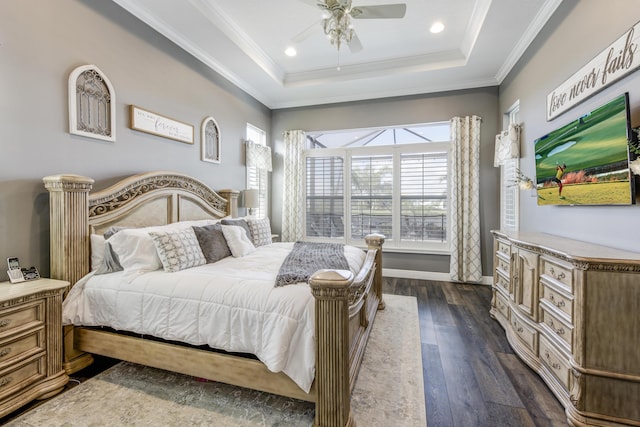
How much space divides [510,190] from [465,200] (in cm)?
59

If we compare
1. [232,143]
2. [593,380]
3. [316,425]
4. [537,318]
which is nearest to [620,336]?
[593,380]

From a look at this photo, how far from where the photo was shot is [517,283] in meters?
2.50

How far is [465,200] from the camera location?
14.4ft

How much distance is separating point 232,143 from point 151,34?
1645 millimetres

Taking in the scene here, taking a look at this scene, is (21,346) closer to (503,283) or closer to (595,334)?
(595,334)

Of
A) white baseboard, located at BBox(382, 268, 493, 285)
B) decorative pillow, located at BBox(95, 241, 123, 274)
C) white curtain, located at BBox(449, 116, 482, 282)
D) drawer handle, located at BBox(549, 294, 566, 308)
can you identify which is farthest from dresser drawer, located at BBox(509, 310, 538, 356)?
decorative pillow, located at BBox(95, 241, 123, 274)

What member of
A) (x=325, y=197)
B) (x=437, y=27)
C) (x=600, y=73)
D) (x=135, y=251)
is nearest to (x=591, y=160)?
(x=600, y=73)

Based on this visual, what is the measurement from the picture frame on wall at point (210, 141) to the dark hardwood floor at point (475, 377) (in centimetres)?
335

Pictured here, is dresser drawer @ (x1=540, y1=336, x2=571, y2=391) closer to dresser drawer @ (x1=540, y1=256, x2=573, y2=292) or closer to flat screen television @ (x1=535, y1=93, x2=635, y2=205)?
dresser drawer @ (x1=540, y1=256, x2=573, y2=292)

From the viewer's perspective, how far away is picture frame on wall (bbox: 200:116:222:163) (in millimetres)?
3719

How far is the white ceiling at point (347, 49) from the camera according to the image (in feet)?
9.52

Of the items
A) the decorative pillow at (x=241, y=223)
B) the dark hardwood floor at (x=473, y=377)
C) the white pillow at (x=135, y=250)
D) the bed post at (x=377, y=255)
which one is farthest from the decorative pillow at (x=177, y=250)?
the bed post at (x=377, y=255)

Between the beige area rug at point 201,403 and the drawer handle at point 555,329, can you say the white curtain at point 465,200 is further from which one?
the beige area rug at point 201,403

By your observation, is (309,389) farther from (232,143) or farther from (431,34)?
(431,34)
